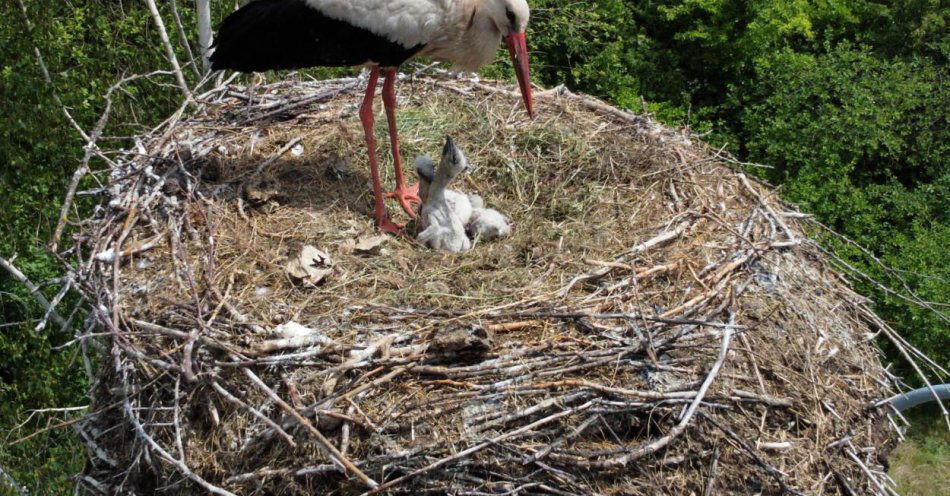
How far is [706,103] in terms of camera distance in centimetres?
764

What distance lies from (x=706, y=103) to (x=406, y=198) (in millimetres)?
3279

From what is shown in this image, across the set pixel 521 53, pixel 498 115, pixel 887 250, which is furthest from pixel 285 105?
pixel 887 250

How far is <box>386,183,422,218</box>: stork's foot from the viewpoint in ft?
17.6

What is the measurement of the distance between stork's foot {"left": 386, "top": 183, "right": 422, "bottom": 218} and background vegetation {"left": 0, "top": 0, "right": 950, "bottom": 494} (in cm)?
208

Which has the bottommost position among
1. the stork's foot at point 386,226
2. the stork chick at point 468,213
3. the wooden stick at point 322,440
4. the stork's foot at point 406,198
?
the stork's foot at point 406,198

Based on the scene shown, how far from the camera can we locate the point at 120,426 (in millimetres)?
3842

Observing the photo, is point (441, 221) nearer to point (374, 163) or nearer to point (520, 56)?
point (374, 163)

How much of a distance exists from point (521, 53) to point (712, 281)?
5.15 feet

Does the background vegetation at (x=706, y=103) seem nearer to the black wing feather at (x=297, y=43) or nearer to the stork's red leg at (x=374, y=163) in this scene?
the black wing feather at (x=297, y=43)

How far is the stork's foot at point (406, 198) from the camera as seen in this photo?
17.6ft

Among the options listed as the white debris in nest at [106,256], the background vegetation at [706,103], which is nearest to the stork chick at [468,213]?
the white debris in nest at [106,256]

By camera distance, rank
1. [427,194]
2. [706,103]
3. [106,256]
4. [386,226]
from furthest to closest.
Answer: [706,103] → [386,226] → [427,194] → [106,256]

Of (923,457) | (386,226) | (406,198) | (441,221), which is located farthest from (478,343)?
(923,457)

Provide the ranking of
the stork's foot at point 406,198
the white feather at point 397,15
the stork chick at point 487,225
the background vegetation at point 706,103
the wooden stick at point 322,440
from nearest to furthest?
the wooden stick at point 322,440, the white feather at point 397,15, the stork chick at point 487,225, the stork's foot at point 406,198, the background vegetation at point 706,103
